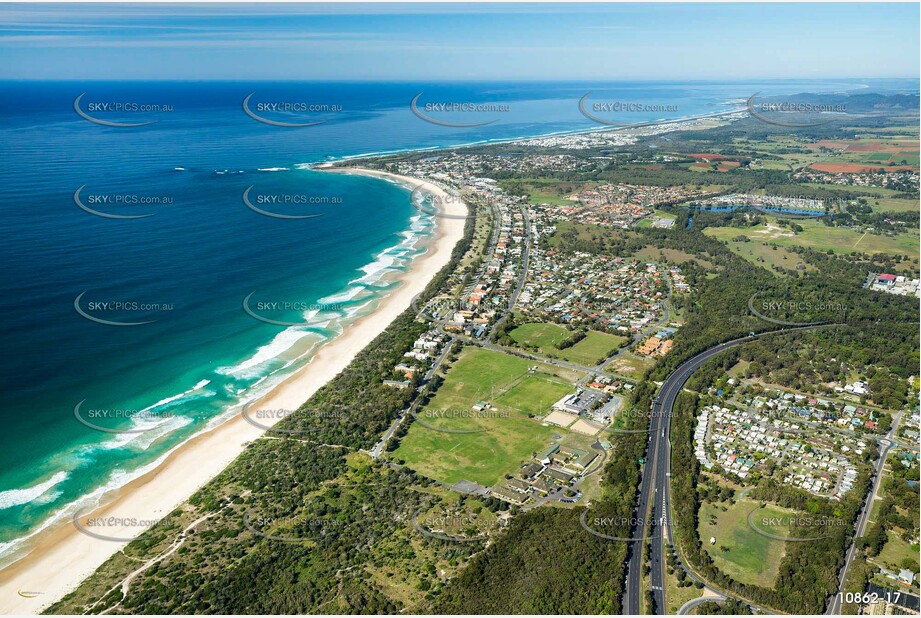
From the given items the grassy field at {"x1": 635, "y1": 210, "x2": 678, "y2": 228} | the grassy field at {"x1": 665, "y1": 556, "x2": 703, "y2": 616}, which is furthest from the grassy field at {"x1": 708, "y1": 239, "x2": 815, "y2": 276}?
the grassy field at {"x1": 665, "y1": 556, "x2": 703, "y2": 616}

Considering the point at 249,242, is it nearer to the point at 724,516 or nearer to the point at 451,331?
the point at 451,331

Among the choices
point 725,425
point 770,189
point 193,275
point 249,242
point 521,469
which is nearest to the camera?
point 521,469

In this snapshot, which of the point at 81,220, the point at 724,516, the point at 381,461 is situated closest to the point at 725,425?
Answer: the point at 724,516

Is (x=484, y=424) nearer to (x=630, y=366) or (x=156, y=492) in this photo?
(x=630, y=366)

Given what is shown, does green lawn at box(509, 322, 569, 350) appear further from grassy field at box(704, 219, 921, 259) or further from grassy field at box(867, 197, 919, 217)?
grassy field at box(867, 197, 919, 217)

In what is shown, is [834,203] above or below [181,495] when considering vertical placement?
above

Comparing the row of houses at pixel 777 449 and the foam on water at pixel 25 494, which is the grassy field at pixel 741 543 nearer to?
the row of houses at pixel 777 449
